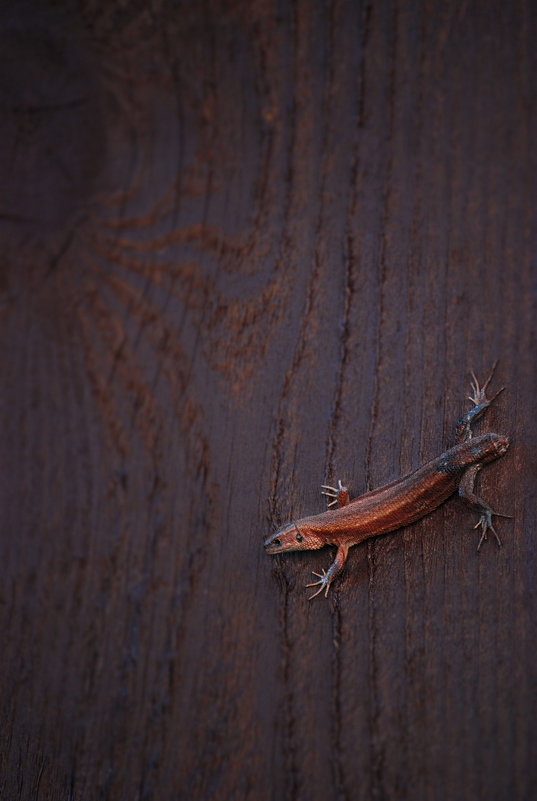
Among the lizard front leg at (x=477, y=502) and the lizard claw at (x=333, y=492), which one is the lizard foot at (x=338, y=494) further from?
the lizard front leg at (x=477, y=502)

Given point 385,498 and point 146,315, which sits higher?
point 146,315

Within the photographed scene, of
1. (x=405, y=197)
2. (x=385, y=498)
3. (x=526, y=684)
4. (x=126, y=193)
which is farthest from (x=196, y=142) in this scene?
(x=526, y=684)

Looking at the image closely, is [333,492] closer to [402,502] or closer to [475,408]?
[402,502]

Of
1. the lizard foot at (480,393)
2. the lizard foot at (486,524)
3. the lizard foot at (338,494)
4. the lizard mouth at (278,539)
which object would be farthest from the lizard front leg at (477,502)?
the lizard mouth at (278,539)

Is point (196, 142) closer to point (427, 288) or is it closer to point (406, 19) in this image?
point (406, 19)

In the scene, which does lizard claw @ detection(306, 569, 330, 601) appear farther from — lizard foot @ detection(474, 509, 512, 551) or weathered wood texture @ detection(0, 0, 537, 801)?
lizard foot @ detection(474, 509, 512, 551)

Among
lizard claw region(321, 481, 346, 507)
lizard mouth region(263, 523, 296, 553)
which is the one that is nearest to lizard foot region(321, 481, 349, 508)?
lizard claw region(321, 481, 346, 507)
